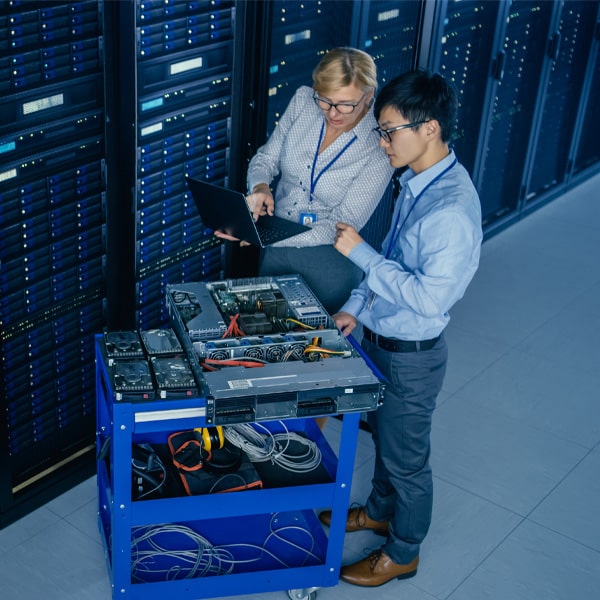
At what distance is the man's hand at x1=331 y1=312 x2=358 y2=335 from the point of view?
2.65 metres

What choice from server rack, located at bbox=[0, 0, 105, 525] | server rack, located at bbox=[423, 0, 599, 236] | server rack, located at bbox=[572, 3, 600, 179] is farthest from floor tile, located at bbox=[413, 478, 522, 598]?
server rack, located at bbox=[572, 3, 600, 179]

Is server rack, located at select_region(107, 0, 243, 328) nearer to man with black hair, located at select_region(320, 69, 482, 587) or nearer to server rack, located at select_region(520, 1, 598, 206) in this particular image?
man with black hair, located at select_region(320, 69, 482, 587)

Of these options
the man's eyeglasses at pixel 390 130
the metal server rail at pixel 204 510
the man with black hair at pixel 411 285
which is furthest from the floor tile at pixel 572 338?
the man's eyeglasses at pixel 390 130

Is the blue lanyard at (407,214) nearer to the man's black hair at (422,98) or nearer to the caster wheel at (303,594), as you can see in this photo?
the man's black hair at (422,98)

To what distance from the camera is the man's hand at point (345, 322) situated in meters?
2.65

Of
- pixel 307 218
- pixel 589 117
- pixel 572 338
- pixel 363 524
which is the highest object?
pixel 307 218

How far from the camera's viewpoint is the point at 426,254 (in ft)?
7.68

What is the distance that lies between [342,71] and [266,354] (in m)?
0.85

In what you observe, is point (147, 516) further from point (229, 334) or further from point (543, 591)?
point (543, 591)

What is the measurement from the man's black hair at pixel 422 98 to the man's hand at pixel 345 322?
24.9 inches

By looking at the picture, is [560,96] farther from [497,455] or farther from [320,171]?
[320,171]

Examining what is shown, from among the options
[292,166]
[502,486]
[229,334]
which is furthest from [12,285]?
[502,486]

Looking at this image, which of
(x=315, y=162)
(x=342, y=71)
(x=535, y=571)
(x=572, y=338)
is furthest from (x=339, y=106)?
(x=572, y=338)

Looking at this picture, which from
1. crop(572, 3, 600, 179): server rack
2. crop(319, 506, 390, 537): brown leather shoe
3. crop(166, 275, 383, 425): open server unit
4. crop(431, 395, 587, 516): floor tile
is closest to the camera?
crop(166, 275, 383, 425): open server unit
